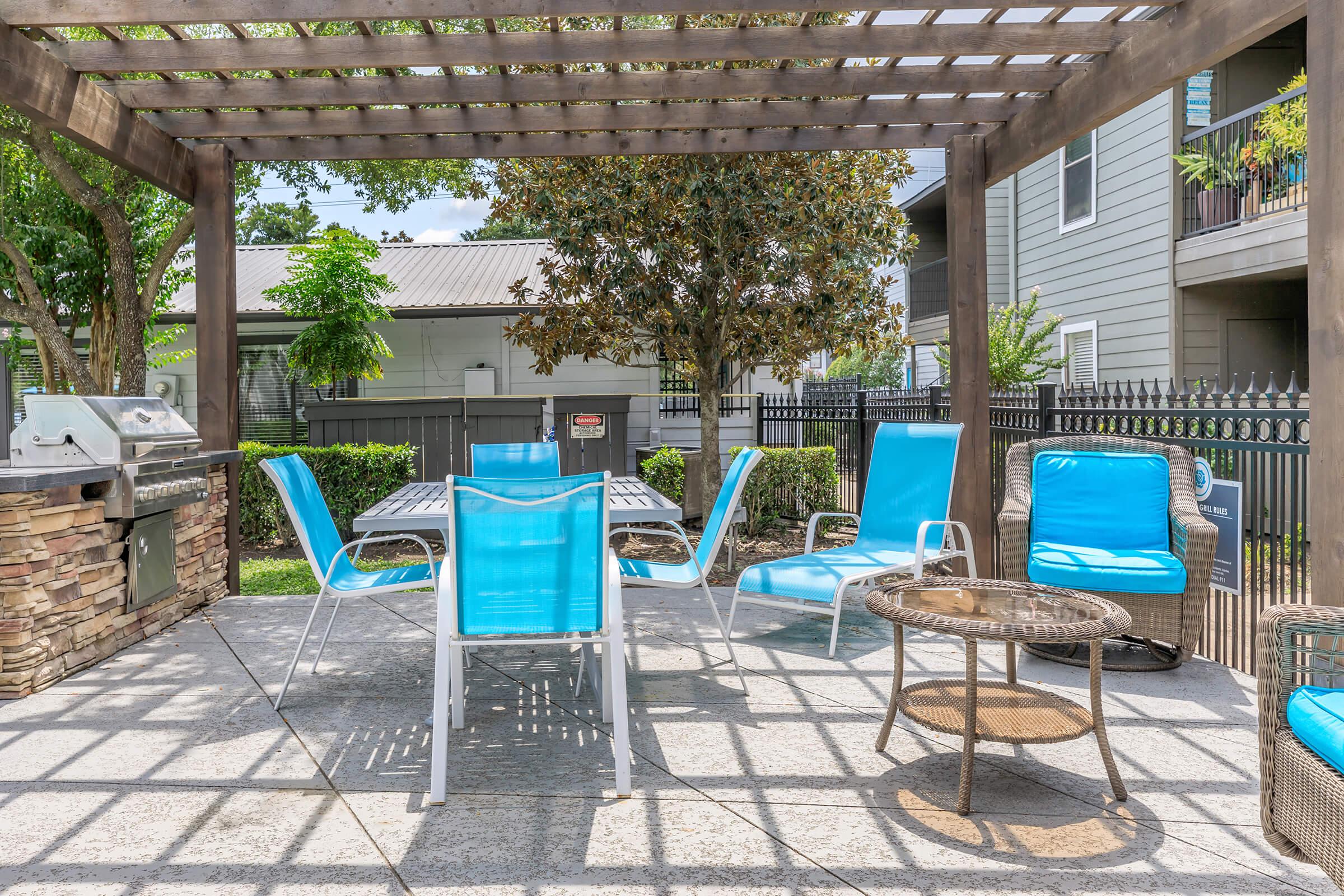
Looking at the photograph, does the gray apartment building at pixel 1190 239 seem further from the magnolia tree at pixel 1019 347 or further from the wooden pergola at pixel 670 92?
the wooden pergola at pixel 670 92

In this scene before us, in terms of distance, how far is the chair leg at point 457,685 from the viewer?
3.38 meters

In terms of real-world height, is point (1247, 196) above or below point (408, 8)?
above

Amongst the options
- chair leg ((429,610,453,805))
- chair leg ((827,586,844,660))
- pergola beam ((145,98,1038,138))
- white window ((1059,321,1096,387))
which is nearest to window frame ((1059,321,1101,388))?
white window ((1059,321,1096,387))

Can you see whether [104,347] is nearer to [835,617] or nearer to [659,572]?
[659,572]

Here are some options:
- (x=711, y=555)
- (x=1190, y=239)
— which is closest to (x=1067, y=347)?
(x=1190, y=239)

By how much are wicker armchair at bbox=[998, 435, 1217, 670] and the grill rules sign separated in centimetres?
612

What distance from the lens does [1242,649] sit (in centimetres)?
445

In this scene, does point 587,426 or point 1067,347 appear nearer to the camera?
point 587,426

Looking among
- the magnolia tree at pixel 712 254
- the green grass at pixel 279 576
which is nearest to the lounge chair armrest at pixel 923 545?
the magnolia tree at pixel 712 254

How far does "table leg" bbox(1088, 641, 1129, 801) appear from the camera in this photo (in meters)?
2.91

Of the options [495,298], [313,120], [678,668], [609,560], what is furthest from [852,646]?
[495,298]

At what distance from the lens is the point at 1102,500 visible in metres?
4.75

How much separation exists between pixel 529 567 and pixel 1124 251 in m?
9.64

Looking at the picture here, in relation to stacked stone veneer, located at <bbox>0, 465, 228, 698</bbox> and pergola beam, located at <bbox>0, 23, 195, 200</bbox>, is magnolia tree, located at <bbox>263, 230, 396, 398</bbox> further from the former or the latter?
stacked stone veneer, located at <bbox>0, 465, 228, 698</bbox>
